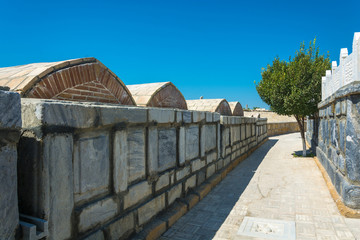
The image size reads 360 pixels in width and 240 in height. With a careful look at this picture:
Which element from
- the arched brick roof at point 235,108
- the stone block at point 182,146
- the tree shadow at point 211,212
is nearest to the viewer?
the tree shadow at point 211,212

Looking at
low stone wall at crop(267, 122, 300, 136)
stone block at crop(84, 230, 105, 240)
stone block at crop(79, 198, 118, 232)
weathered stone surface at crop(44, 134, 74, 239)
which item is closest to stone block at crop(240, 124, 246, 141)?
stone block at crop(79, 198, 118, 232)

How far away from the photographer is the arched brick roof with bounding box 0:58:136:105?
11.0 feet

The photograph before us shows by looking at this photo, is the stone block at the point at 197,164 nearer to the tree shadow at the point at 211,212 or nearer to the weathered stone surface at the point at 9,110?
the tree shadow at the point at 211,212

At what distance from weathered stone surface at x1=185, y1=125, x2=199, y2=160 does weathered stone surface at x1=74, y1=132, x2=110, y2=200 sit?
2.17 m

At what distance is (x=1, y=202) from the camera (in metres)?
1.60

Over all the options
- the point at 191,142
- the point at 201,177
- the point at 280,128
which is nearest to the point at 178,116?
the point at 191,142

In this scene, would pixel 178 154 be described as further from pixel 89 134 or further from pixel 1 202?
pixel 1 202

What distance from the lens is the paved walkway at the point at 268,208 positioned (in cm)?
351

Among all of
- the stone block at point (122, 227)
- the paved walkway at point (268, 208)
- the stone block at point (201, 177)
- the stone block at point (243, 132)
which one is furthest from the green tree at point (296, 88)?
the stone block at point (122, 227)

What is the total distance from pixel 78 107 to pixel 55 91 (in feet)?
5.36

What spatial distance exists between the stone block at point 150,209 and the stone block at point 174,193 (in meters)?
0.20

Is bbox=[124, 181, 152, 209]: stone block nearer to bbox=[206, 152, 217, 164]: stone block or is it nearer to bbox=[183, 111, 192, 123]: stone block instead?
bbox=[183, 111, 192, 123]: stone block

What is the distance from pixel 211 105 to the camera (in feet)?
32.7

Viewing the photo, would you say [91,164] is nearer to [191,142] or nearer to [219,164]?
[191,142]
